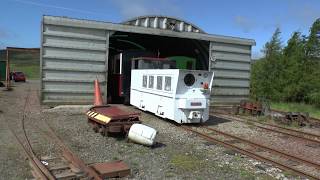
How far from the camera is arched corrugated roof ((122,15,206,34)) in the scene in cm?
1970

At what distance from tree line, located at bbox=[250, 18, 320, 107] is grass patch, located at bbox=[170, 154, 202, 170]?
18705 mm

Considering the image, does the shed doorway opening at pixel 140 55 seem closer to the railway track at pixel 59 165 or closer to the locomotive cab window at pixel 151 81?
the locomotive cab window at pixel 151 81

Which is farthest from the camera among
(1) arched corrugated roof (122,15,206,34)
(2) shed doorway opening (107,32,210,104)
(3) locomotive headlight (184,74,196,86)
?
(1) arched corrugated roof (122,15,206,34)

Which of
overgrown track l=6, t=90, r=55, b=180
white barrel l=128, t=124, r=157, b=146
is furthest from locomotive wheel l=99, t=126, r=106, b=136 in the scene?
overgrown track l=6, t=90, r=55, b=180

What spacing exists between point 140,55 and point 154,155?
10540 mm

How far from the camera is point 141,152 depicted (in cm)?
915

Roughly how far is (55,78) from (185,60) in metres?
6.52

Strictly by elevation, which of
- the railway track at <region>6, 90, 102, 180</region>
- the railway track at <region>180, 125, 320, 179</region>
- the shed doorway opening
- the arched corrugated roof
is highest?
the arched corrugated roof

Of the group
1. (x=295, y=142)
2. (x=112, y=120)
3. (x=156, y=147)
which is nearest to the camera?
(x=156, y=147)

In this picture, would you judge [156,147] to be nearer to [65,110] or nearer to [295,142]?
[295,142]

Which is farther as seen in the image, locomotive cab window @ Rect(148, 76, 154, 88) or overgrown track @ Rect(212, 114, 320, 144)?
locomotive cab window @ Rect(148, 76, 154, 88)

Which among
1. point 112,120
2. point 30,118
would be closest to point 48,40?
point 30,118

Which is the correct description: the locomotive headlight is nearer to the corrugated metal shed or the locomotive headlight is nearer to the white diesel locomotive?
the white diesel locomotive

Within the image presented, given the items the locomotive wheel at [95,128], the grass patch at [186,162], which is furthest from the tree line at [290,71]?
the grass patch at [186,162]
